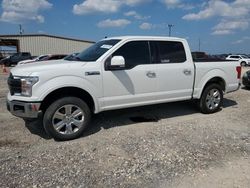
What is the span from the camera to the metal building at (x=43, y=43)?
42.4 m

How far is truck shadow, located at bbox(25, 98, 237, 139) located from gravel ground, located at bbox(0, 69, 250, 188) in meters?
0.02

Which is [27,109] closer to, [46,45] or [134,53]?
[134,53]

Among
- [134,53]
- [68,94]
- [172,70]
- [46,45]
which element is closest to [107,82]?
[68,94]

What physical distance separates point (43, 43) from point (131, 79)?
134 feet

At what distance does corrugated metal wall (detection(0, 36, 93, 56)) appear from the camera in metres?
42.5

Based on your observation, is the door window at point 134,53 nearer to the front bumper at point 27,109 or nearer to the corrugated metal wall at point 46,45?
the front bumper at point 27,109

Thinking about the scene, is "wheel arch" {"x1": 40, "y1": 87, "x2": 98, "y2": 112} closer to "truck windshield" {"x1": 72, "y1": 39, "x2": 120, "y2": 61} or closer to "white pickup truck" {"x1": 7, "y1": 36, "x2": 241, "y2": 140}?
"white pickup truck" {"x1": 7, "y1": 36, "x2": 241, "y2": 140}

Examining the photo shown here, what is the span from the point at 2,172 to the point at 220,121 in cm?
473

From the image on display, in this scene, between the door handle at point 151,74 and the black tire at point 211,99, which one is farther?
the black tire at point 211,99

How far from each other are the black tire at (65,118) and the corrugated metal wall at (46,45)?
40.9m

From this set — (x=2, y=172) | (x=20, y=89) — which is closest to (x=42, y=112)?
(x=20, y=89)

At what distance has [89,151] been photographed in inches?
177

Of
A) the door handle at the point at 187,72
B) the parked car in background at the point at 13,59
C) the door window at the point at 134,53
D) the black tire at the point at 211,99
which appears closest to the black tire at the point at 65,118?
the door window at the point at 134,53

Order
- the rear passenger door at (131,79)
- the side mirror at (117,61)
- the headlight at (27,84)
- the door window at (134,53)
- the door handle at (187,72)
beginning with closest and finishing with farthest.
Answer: the headlight at (27,84)
the side mirror at (117,61)
the rear passenger door at (131,79)
the door window at (134,53)
the door handle at (187,72)
